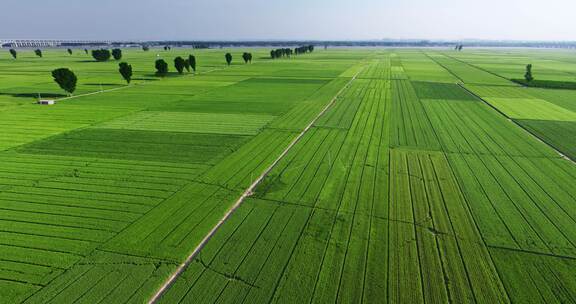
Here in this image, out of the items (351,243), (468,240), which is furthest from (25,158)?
(468,240)

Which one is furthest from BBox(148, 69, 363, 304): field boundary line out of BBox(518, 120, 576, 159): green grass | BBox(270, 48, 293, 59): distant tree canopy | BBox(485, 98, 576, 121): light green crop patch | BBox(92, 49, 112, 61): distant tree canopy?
BBox(92, 49, 112, 61): distant tree canopy

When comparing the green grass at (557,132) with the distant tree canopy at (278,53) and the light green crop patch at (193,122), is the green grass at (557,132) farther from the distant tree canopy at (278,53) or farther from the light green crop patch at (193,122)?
the distant tree canopy at (278,53)

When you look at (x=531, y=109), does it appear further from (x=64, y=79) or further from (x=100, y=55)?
(x=100, y=55)

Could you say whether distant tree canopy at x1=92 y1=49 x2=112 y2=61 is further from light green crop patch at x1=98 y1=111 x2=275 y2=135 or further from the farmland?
light green crop patch at x1=98 y1=111 x2=275 y2=135

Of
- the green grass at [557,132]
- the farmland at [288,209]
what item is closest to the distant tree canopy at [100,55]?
the farmland at [288,209]

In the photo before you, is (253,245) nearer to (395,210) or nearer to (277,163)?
(395,210)
